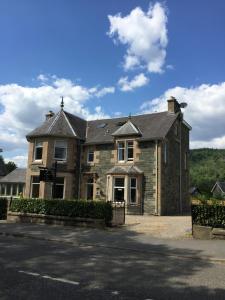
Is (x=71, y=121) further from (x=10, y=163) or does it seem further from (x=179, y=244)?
(x=10, y=163)

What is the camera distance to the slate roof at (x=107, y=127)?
95.2ft

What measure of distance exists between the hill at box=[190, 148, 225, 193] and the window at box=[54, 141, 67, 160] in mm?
59977

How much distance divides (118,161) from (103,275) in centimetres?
2143

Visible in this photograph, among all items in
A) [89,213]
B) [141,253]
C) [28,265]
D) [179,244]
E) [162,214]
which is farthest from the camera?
[162,214]

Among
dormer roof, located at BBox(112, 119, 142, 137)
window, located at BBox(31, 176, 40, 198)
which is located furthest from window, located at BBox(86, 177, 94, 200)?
dormer roof, located at BBox(112, 119, 142, 137)

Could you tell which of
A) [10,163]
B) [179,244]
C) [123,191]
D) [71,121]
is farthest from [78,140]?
[10,163]

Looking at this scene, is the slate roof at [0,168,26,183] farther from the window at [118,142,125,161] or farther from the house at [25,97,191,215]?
the window at [118,142,125,161]

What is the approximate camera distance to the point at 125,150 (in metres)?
29.0

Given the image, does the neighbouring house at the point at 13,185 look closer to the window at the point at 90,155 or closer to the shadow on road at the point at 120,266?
the window at the point at 90,155

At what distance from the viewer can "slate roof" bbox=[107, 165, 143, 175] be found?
2759cm

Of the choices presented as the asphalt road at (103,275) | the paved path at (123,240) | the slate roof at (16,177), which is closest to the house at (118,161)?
the paved path at (123,240)

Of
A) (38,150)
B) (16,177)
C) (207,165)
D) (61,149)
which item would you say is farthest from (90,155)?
(207,165)

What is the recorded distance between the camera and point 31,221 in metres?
19.7

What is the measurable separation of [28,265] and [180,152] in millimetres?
25407
